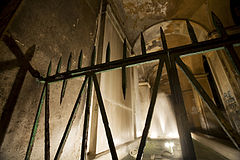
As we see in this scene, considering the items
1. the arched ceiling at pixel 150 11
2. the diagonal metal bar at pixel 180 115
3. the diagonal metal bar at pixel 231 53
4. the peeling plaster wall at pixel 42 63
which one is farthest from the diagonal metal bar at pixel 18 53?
the arched ceiling at pixel 150 11

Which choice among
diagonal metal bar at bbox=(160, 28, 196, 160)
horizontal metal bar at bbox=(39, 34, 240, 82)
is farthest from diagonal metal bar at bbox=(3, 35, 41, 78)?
diagonal metal bar at bbox=(160, 28, 196, 160)

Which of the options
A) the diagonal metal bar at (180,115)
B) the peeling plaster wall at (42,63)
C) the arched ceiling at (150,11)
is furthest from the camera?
the arched ceiling at (150,11)

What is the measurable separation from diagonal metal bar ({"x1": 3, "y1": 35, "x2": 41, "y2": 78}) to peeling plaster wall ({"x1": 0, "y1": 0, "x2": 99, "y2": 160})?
0.04 metres

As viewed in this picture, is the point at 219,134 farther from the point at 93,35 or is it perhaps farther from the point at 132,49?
the point at 93,35

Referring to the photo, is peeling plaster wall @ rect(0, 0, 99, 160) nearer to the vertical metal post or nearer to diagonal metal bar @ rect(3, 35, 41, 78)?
diagonal metal bar @ rect(3, 35, 41, 78)

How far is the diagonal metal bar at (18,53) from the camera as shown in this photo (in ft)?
3.23

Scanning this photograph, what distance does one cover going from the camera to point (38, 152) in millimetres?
1121

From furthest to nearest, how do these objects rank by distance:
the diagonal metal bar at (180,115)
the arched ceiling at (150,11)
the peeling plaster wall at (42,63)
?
the arched ceiling at (150,11) → the peeling plaster wall at (42,63) → the diagonal metal bar at (180,115)

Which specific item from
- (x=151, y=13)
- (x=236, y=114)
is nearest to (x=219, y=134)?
(x=236, y=114)

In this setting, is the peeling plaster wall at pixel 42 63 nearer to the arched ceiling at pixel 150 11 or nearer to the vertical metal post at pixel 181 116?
the vertical metal post at pixel 181 116

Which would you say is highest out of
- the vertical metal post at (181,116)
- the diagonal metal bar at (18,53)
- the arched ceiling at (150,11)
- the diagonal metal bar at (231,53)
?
the arched ceiling at (150,11)

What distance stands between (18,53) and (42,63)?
0.24 m

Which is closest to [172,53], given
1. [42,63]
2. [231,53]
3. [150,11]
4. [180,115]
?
[231,53]

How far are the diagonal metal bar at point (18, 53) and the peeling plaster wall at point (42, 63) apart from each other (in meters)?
0.04
